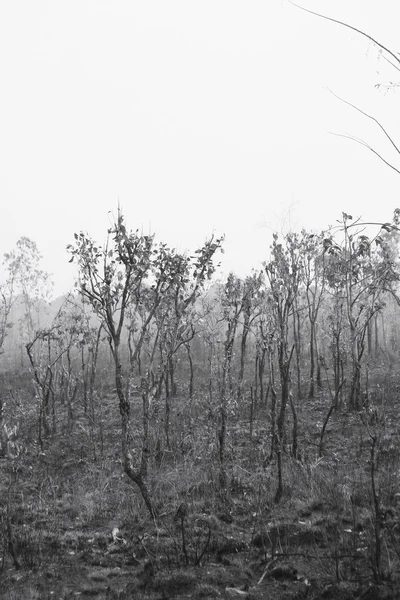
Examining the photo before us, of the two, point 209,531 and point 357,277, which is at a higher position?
point 357,277

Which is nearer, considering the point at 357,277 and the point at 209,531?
the point at 209,531

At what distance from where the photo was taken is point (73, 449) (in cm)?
1526

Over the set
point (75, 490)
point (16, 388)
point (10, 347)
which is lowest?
point (75, 490)

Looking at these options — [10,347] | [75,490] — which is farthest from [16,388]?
[10,347]

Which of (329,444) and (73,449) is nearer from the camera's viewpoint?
(329,444)

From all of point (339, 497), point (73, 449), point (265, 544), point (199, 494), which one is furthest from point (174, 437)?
point (265, 544)

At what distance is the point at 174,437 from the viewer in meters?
Answer: 15.1

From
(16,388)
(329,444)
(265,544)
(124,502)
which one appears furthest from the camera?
(16,388)

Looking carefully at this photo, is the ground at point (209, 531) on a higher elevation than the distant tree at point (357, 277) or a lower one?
lower

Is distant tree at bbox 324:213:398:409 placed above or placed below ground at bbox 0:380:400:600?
above

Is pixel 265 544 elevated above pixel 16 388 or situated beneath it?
situated beneath

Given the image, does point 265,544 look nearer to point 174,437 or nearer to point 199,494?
point 199,494

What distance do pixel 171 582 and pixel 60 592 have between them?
132 centimetres

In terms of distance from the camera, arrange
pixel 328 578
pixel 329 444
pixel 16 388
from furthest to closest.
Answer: pixel 16 388 < pixel 329 444 < pixel 328 578
